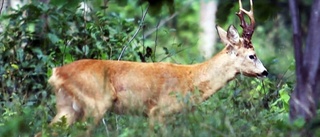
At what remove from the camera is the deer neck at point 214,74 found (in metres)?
10.1

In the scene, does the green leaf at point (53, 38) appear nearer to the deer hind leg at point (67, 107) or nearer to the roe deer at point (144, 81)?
the roe deer at point (144, 81)

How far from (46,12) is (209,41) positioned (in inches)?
658

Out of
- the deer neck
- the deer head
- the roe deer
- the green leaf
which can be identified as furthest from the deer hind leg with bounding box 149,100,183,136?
the green leaf

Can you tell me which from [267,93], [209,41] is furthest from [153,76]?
[209,41]

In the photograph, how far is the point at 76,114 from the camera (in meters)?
9.42

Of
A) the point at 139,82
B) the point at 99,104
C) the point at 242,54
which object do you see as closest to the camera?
the point at 99,104

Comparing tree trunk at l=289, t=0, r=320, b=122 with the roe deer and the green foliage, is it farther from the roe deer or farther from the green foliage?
the roe deer

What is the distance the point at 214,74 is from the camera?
1016 centimetres

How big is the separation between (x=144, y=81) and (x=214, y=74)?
88 cm

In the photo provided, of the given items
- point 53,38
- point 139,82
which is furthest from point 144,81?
point 53,38

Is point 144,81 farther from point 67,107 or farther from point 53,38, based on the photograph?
point 53,38

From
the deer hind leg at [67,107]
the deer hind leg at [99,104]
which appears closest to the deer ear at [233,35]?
the deer hind leg at [99,104]

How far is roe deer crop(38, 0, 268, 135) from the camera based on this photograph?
9.27 m

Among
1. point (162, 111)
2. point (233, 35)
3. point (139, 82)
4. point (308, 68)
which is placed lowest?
point (162, 111)
